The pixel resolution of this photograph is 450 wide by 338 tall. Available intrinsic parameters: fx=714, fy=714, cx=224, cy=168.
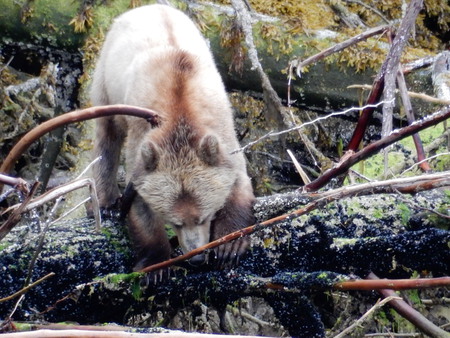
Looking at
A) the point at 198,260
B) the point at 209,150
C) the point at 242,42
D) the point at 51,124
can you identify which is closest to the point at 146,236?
the point at 198,260

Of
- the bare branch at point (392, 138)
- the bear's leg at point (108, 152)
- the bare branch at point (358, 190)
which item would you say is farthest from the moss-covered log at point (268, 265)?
the bear's leg at point (108, 152)

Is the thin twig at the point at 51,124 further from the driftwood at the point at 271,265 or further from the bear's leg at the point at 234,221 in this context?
the bear's leg at the point at 234,221

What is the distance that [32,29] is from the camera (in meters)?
6.18

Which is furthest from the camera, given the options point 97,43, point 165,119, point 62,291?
point 97,43

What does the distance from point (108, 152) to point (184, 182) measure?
1454mm

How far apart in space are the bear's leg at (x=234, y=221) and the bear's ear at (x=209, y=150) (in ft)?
0.80

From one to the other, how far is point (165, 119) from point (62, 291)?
1303 mm

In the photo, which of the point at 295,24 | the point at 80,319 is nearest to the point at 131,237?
the point at 80,319

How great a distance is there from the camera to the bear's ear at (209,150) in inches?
160

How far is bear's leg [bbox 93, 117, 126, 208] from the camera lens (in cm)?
530

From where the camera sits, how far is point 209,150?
13.4ft

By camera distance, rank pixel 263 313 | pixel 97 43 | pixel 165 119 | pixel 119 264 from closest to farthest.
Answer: pixel 119 264 → pixel 165 119 → pixel 263 313 → pixel 97 43

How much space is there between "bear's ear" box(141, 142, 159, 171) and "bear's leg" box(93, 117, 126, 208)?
1.14 meters

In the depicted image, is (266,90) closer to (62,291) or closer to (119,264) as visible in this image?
(119,264)
